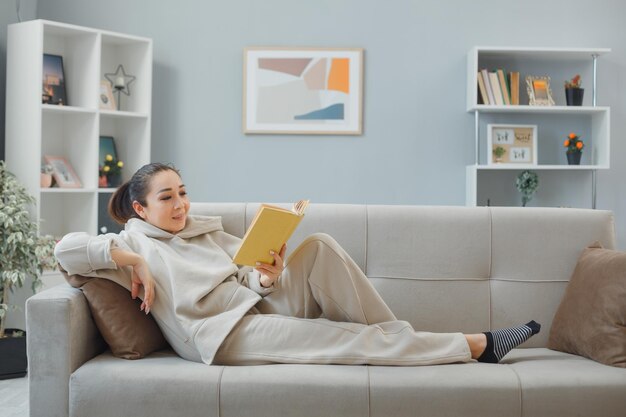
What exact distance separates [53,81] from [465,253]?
106 inches

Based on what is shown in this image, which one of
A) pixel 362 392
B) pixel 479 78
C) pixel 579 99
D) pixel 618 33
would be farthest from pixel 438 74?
pixel 362 392

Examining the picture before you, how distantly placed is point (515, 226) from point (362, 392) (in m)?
0.93

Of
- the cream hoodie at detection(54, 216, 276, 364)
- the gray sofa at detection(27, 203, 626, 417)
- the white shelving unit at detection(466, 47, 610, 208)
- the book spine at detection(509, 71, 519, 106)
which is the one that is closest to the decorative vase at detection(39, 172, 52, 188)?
the cream hoodie at detection(54, 216, 276, 364)

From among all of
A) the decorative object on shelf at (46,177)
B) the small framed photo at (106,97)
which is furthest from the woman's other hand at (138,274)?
the small framed photo at (106,97)

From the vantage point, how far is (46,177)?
4.16 metres

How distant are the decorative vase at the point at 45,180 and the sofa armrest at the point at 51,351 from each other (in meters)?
2.08

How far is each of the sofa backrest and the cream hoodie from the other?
0.21 meters

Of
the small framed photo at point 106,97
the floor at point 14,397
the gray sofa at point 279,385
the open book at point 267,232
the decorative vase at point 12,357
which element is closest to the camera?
the gray sofa at point 279,385

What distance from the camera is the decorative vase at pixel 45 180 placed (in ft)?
13.5

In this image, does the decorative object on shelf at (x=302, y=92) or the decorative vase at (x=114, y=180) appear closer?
the decorative vase at (x=114, y=180)

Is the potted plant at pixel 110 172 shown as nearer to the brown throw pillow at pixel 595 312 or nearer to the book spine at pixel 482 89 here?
the book spine at pixel 482 89

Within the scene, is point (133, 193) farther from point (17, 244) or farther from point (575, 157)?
point (575, 157)

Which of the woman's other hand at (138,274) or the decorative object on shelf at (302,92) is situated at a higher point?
the decorative object on shelf at (302,92)

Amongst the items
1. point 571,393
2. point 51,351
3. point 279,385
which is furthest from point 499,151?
point 51,351
